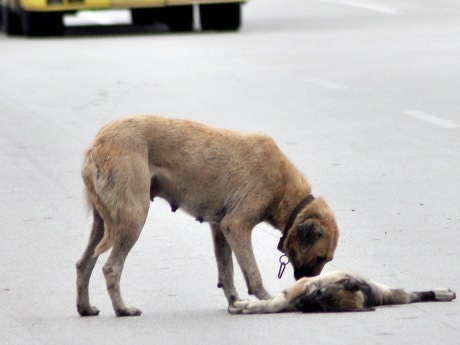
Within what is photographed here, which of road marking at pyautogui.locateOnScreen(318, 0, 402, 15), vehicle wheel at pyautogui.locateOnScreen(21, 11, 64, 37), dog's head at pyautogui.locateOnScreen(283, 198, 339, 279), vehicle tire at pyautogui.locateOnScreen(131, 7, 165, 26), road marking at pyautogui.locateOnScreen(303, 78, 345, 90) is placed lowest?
road marking at pyautogui.locateOnScreen(318, 0, 402, 15)

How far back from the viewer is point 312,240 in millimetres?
7129

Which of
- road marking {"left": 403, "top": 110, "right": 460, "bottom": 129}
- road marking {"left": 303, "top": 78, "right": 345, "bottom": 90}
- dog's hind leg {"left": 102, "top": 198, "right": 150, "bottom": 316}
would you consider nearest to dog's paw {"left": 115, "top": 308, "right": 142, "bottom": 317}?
dog's hind leg {"left": 102, "top": 198, "right": 150, "bottom": 316}

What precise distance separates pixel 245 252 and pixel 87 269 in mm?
801

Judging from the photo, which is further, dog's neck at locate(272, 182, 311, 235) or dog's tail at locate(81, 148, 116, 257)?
dog's neck at locate(272, 182, 311, 235)

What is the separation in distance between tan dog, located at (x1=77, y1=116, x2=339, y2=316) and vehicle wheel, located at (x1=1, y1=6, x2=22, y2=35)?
17.9 meters

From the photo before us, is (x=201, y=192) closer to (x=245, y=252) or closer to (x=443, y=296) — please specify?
(x=245, y=252)

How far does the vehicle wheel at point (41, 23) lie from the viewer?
935 inches

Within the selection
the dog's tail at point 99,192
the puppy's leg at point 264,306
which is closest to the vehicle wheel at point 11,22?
the dog's tail at point 99,192

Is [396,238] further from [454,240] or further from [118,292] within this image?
[118,292]

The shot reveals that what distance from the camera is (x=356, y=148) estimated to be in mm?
12875

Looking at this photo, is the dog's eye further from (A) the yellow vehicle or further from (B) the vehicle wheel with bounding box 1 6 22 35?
(B) the vehicle wheel with bounding box 1 6 22 35

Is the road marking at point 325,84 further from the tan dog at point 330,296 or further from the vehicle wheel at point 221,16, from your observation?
the tan dog at point 330,296

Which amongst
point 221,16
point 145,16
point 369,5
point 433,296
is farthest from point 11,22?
point 433,296

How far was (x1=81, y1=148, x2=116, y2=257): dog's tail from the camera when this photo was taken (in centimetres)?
710
